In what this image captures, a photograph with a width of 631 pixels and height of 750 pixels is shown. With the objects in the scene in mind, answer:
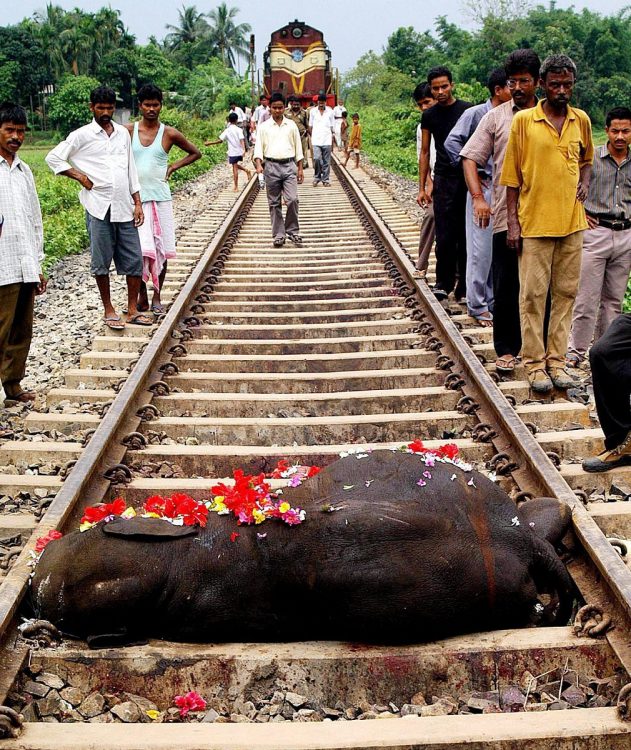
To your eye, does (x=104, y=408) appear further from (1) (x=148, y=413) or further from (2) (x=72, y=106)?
(2) (x=72, y=106)

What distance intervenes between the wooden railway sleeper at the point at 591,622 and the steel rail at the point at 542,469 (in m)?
0.03

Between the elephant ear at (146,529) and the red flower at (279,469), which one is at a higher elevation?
the elephant ear at (146,529)

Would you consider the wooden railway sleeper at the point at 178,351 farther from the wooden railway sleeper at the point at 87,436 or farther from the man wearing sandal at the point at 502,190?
the man wearing sandal at the point at 502,190

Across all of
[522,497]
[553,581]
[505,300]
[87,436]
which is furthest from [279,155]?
[553,581]

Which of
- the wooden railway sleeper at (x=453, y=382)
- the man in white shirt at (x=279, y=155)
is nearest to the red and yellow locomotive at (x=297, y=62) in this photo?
the man in white shirt at (x=279, y=155)

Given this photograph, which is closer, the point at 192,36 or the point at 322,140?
the point at 322,140

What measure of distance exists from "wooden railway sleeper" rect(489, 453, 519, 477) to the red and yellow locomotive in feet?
86.9

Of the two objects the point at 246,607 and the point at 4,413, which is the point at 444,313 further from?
the point at 246,607

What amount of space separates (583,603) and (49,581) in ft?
5.76

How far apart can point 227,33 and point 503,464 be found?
86.1 m

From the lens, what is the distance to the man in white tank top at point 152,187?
7199mm

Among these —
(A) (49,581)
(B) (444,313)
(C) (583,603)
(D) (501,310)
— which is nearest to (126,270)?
(B) (444,313)

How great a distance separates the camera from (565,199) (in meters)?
5.23

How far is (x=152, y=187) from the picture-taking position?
23.8 ft
